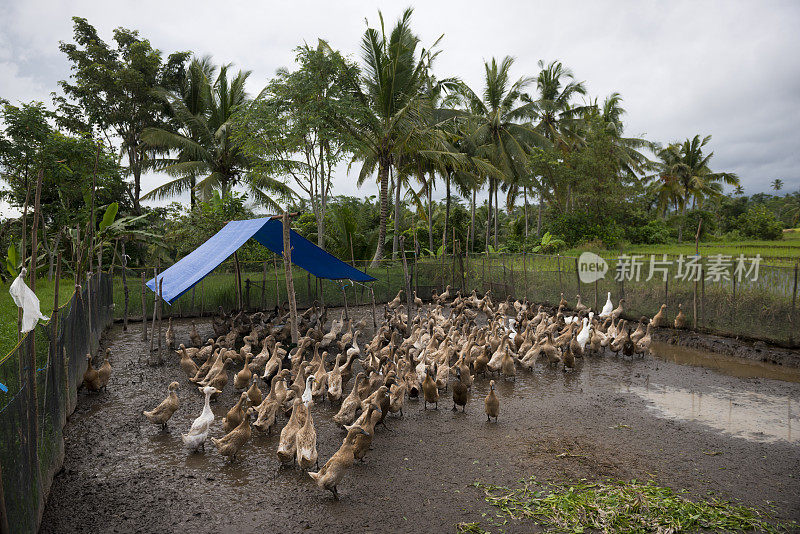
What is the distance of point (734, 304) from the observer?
40.6 feet

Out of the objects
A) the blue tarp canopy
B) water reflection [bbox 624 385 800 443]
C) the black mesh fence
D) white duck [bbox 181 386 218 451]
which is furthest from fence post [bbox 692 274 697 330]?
the black mesh fence

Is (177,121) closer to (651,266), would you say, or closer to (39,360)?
(39,360)

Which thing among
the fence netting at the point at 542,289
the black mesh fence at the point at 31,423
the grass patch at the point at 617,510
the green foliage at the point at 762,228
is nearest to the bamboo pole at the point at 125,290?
the fence netting at the point at 542,289

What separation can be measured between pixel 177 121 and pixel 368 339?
21.4 metres

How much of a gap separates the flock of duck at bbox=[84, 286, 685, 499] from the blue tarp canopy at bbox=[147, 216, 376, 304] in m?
1.43

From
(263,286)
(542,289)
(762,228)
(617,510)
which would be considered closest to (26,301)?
(617,510)

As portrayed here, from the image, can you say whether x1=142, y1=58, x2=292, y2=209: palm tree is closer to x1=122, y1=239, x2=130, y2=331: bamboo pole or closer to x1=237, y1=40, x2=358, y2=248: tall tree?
x1=237, y1=40, x2=358, y2=248: tall tree

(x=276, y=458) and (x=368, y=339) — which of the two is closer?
(x=276, y=458)

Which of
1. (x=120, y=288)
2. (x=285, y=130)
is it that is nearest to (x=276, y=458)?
(x=120, y=288)

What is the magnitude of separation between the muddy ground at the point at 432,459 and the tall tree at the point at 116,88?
68.7ft

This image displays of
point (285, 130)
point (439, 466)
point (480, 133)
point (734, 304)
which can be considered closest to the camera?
point (439, 466)

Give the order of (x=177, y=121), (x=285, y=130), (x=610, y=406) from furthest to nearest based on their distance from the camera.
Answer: (x=177, y=121)
(x=285, y=130)
(x=610, y=406)

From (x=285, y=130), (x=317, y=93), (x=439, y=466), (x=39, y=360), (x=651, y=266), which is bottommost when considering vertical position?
(x=439, y=466)

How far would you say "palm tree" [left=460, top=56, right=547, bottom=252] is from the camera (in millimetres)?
29750
